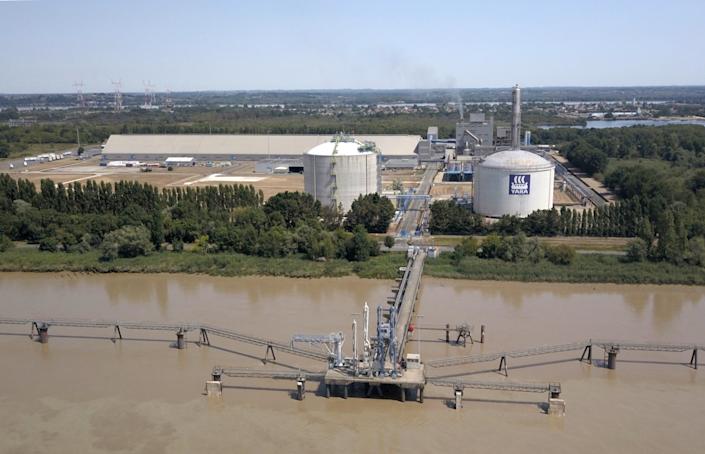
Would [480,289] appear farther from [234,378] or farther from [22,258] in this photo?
[22,258]

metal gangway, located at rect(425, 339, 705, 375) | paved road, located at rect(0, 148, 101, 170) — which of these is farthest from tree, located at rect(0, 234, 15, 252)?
paved road, located at rect(0, 148, 101, 170)

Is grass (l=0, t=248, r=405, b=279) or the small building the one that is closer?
grass (l=0, t=248, r=405, b=279)

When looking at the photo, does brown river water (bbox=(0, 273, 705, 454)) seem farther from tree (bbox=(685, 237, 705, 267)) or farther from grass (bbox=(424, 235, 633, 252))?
grass (bbox=(424, 235, 633, 252))

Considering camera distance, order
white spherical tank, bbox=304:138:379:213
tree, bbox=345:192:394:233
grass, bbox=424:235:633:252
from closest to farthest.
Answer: grass, bbox=424:235:633:252, tree, bbox=345:192:394:233, white spherical tank, bbox=304:138:379:213

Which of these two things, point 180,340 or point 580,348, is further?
point 180,340

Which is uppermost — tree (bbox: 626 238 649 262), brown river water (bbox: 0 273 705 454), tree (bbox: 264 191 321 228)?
tree (bbox: 264 191 321 228)

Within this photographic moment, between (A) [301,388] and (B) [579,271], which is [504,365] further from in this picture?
(B) [579,271]

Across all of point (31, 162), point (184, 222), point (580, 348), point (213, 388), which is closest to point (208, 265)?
point (184, 222)
